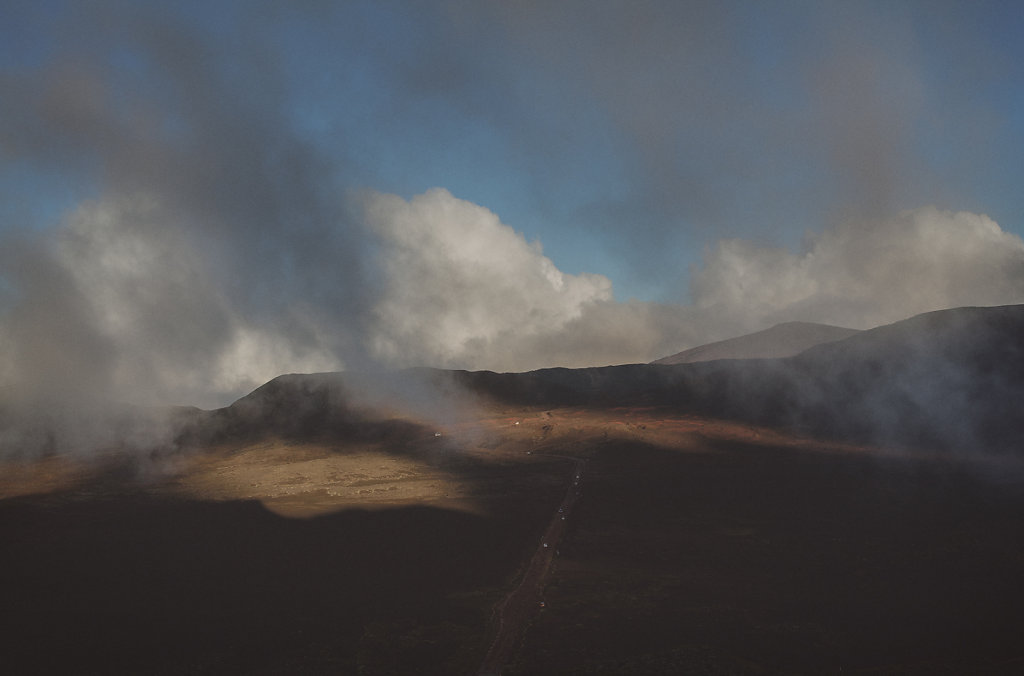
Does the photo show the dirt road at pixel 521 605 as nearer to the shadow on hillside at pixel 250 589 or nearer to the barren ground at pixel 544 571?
the barren ground at pixel 544 571

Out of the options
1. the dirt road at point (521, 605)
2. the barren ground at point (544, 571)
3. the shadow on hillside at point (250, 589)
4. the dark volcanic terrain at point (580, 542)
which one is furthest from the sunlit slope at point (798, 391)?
the shadow on hillside at point (250, 589)

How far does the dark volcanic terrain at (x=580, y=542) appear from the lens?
26688 millimetres

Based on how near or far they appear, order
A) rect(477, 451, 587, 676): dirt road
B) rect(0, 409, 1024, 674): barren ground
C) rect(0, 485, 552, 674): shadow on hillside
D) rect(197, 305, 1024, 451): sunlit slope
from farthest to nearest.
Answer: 1. rect(197, 305, 1024, 451): sunlit slope
2. rect(0, 485, 552, 674): shadow on hillside
3. rect(0, 409, 1024, 674): barren ground
4. rect(477, 451, 587, 676): dirt road

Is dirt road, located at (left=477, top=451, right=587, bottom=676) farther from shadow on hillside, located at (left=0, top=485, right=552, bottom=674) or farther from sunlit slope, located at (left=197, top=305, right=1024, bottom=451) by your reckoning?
sunlit slope, located at (left=197, top=305, right=1024, bottom=451)

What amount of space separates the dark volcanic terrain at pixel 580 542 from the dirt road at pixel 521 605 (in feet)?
0.50

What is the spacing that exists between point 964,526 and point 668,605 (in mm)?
26154

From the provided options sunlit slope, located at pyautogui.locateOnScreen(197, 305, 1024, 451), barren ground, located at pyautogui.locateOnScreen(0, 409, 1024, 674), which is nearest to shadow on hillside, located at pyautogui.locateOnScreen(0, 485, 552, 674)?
barren ground, located at pyautogui.locateOnScreen(0, 409, 1024, 674)

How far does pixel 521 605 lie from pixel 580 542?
1162cm

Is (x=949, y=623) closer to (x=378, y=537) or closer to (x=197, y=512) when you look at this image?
(x=378, y=537)

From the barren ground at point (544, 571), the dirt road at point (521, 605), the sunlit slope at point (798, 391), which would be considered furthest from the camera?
the sunlit slope at point (798, 391)

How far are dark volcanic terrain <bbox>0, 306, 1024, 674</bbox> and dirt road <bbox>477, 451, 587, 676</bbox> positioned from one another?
15 cm

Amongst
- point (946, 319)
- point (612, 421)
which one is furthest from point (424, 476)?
point (946, 319)

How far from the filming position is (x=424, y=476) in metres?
68.1

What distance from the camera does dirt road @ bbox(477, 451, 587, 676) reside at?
2569 cm
